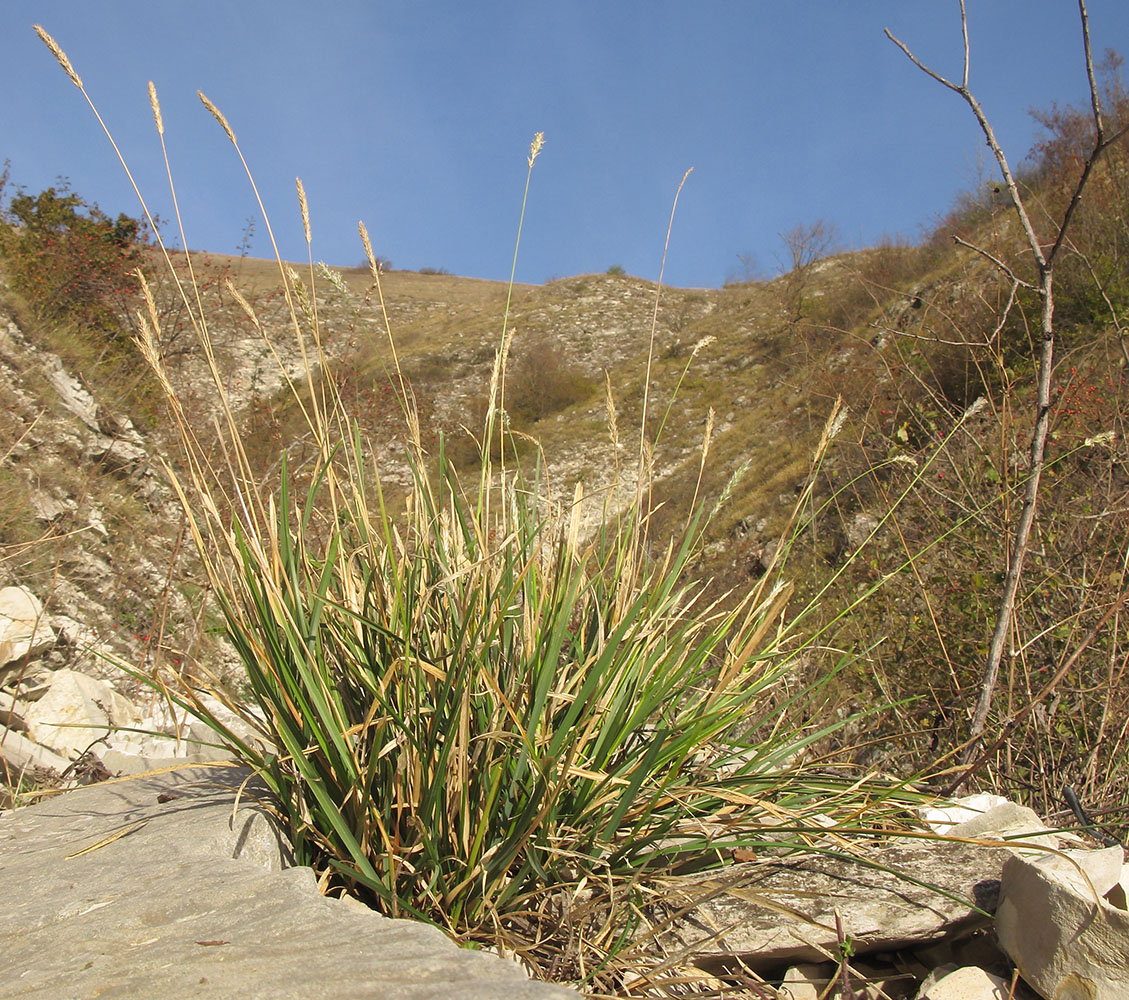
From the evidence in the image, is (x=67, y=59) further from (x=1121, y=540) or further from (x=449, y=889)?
(x=1121, y=540)

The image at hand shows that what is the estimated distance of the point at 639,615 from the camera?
1.77 meters

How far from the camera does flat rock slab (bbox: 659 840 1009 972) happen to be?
4.82ft

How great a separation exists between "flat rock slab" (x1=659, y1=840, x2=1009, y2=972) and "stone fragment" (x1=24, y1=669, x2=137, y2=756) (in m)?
2.46

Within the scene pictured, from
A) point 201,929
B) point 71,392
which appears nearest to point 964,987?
point 201,929

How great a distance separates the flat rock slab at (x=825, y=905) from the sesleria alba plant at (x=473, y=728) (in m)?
0.09

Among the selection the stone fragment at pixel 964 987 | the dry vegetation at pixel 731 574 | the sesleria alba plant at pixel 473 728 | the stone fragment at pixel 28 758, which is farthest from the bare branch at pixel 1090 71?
the stone fragment at pixel 28 758

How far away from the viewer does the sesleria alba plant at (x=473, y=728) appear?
138cm

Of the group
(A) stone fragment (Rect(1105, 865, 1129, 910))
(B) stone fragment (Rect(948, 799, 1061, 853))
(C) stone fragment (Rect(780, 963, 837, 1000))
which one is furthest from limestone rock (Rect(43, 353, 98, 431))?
(A) stone fragment (Rect(1105, 865, 1129, 910))

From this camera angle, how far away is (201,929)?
109 cm

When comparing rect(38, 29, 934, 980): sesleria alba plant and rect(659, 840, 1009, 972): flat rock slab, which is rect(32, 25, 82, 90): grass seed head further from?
rect(659, 840, 1009, 972): flat rock slab

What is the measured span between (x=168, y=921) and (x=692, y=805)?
930mm

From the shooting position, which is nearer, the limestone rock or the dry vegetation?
the dry vegetation

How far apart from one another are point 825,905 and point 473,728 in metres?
0.81

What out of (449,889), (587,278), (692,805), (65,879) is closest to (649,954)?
(692,805)
